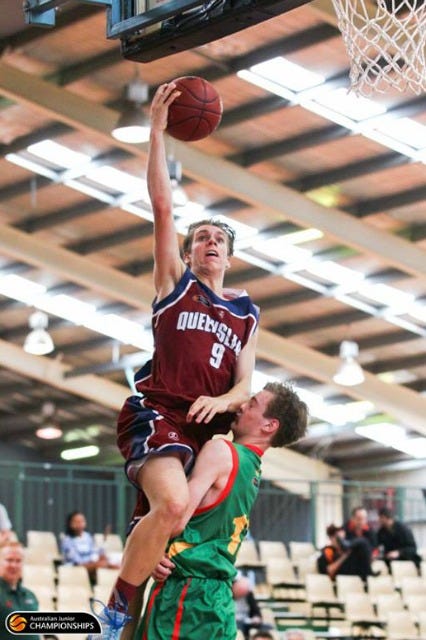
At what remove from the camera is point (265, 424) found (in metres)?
5.40

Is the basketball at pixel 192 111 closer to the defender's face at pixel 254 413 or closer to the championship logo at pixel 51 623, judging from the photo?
the defender's face at pixel 254 413

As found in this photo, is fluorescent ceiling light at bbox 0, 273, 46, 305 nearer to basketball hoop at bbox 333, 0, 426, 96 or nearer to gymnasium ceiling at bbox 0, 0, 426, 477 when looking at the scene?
gymnasium ceiling at bbox 0, 0, 426, 477

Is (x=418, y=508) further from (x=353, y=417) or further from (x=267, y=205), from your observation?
(x=267, y=205)

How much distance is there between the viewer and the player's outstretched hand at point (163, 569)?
5.14 meters

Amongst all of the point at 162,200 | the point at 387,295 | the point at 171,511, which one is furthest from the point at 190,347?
the point at 387,295

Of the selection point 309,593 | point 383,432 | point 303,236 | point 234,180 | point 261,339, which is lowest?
point 309,593

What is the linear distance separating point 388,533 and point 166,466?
13.6m

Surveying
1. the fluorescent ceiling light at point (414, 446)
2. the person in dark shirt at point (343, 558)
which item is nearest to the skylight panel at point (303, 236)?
the person in dark shirt at point (343, 558)

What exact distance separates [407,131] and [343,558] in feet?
17.2

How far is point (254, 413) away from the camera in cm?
542

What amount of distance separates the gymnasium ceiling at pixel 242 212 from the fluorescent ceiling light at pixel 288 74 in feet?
0.67

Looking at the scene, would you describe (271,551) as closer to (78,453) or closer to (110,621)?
(78,453)

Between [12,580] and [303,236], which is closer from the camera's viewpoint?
[12,580]

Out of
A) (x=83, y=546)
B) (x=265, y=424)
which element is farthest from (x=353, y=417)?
(x=265, y=424)
